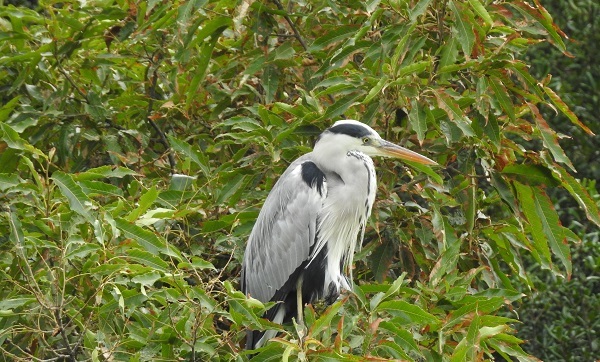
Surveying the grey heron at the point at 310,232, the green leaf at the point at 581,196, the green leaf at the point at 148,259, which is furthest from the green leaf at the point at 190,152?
the green leaf at the point at 581,196

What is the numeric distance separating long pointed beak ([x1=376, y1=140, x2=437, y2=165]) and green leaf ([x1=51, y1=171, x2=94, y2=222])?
121 cm

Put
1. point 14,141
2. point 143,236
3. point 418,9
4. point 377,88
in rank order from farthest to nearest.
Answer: point 418,9 < point 377,88 < point 14,141 < point 143,236

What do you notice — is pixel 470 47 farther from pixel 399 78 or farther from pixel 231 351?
pixel 231 351

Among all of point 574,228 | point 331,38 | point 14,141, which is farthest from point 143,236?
point 574,228

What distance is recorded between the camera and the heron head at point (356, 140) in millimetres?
3971

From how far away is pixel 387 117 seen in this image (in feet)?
13.4

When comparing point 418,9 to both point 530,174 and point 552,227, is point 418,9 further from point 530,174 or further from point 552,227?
point 552,227

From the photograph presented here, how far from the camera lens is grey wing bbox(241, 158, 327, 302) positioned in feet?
13.7

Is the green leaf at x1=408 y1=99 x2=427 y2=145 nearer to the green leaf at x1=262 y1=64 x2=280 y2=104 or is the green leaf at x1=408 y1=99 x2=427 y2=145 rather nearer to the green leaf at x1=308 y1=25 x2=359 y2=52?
the green leaf at x1=308 y1=25 x2=359 y2=52

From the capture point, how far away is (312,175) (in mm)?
4176

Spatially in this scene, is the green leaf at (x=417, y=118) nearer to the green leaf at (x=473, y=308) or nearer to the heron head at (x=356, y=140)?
the heron head at (x=356, y=140)

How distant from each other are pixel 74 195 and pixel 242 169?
957 millimetres

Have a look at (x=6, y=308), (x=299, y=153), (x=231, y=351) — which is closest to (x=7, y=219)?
(x=6, y=308)

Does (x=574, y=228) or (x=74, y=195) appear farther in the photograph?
(x=574, y=228)
